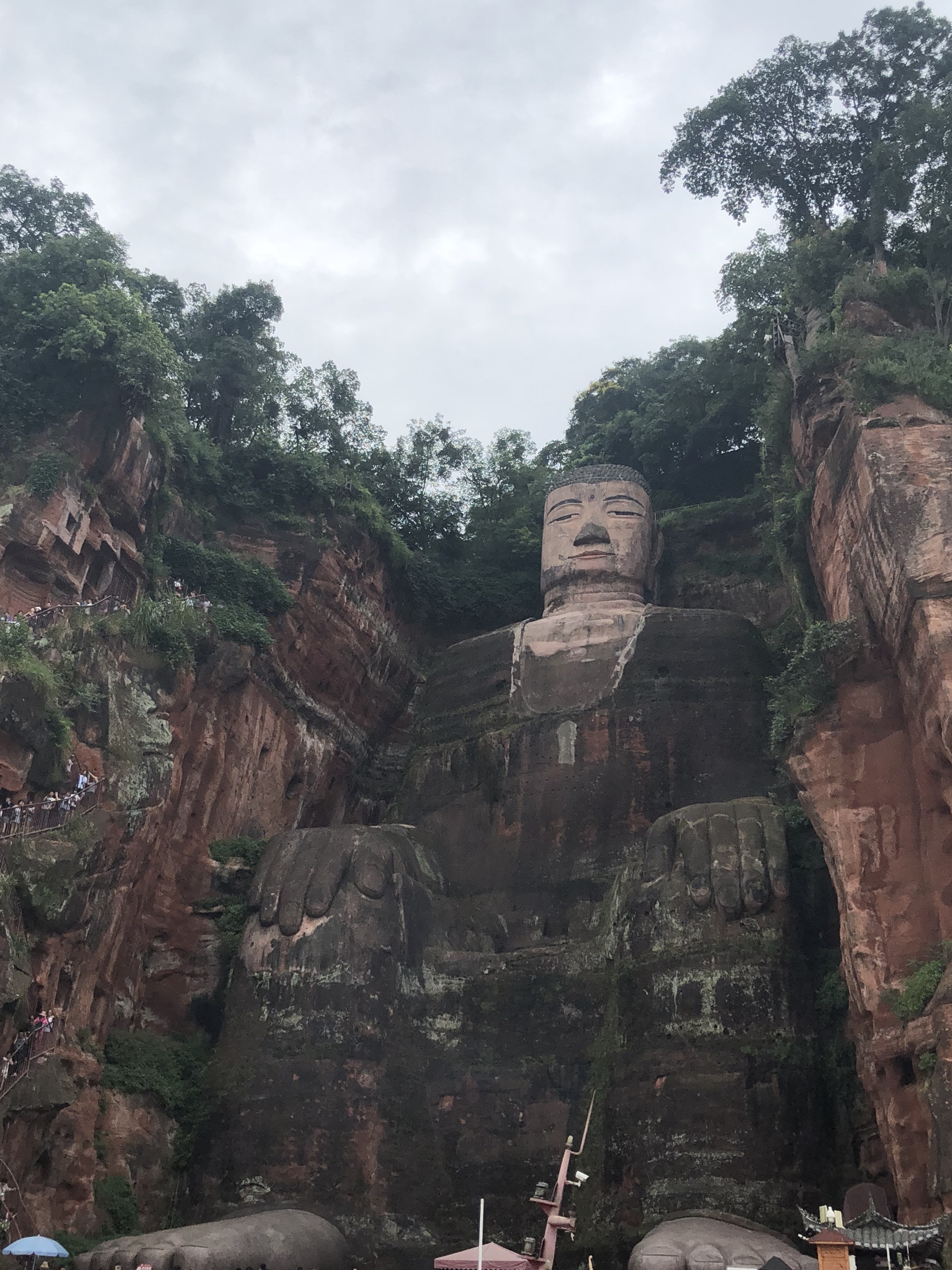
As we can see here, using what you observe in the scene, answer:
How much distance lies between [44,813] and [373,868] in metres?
4.50

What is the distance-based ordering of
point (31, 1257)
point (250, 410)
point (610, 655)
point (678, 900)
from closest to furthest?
point (31, 1257) < point (678, 900) < point (610, 655) < point (250, 410)

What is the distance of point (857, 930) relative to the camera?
1486cm

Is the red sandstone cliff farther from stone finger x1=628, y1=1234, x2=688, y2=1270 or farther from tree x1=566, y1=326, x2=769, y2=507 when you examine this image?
tree x1=566, y1=326, x2=769, y2=507

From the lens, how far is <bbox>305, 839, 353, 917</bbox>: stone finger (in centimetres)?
1761

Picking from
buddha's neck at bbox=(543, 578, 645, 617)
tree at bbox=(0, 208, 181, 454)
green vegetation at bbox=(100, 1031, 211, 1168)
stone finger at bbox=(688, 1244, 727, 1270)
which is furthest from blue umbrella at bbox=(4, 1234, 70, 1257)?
buddha's neck at bbox=(543, 578, 645, 617)

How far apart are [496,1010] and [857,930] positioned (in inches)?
193

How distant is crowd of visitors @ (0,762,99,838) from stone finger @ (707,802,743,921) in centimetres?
782

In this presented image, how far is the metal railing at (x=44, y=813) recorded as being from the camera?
15125mm

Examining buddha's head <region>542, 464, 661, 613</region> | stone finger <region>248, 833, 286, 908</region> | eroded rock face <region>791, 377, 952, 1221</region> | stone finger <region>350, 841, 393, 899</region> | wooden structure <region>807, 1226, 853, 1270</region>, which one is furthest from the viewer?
buddha's head <region>542, 464, 661, 613</region>

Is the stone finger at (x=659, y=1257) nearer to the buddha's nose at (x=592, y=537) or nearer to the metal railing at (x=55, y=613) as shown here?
the metal railing at (x=55, y=613)

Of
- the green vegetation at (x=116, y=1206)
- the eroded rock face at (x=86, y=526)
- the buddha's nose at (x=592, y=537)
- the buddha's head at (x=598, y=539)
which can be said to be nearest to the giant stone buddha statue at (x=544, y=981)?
the green vegetation at (x=116, y=1206)

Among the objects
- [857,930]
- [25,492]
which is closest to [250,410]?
[25,492]

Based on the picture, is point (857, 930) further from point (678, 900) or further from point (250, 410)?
point (250, 410)

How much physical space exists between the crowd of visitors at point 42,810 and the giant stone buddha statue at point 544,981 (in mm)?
3069
